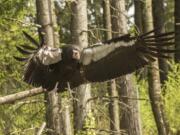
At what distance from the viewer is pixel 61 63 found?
22.9 ft

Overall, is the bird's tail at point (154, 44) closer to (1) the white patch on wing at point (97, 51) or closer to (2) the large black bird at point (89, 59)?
(2) the large black bird at point (89, 59)

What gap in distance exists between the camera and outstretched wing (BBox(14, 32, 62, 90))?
686 centimetres

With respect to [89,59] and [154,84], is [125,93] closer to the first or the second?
[89,59]

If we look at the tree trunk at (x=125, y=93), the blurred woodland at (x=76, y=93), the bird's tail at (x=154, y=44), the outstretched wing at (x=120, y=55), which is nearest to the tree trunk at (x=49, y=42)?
the blurred woodland at (x=76, y=93)

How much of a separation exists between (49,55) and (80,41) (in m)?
1.18

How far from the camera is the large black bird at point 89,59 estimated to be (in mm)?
6910

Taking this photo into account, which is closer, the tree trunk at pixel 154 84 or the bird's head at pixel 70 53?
the bird's head at pixel 70 53

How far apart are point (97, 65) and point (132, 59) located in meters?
0.46

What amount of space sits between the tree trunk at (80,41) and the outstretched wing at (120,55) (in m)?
0.36

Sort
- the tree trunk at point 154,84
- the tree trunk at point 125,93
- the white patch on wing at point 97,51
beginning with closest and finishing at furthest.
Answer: the white patch on wing at point 97,51, the tree trunk at point 125,93, the tree trunk at point 154,84

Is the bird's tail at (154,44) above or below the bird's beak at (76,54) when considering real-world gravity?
above

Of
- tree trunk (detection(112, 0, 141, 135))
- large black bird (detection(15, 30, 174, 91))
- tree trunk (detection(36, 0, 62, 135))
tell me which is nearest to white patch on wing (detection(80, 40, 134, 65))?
large black bird (detection(15, 30, 174, 91))

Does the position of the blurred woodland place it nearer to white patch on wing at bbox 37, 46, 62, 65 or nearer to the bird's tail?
white patch on wing at bbox 37, 46, 62, 65

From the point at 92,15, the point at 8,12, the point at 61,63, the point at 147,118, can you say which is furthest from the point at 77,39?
the point at 92,15
